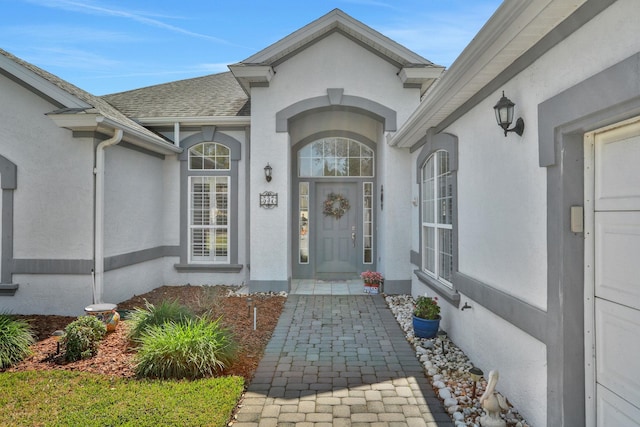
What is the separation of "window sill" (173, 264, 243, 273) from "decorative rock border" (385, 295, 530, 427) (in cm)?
419

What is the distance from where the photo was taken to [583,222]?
261cm

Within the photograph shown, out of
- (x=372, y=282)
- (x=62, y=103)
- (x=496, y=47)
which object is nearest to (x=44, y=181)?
(x=62, y=103)

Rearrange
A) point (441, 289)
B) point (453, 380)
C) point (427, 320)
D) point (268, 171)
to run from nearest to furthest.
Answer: point (453, 380) → point (427, 320) → point (441, 289) → point (268, 171)

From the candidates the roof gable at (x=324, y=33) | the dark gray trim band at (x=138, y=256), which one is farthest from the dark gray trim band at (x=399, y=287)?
the dark gray trim band at (x=138, y=256)

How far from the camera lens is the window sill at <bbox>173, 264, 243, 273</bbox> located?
858 centimetres

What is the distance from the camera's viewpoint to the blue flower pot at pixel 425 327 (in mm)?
5055

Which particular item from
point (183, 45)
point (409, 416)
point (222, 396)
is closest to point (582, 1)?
point (409, 416)

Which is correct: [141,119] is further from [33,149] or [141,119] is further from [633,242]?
[633,242]

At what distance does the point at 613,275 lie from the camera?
2404mm

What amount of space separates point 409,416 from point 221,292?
5.51 meters

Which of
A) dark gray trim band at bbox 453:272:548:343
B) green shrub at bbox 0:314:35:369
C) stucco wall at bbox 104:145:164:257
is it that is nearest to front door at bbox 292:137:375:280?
stucco wall at bbox 104:145:164:257

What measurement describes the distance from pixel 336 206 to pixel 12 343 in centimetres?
643

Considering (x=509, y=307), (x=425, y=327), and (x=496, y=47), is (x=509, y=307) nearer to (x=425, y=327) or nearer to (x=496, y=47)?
(x=425, y=327)

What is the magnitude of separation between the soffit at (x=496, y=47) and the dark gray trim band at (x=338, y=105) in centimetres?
282
